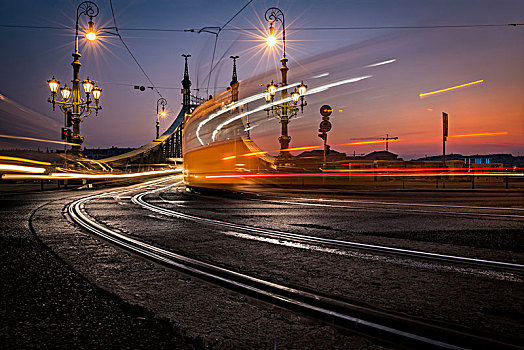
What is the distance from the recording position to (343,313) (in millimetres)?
2846

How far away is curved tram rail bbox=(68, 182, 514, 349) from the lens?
7.79 ft

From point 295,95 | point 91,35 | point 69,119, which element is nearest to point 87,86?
point 69,119

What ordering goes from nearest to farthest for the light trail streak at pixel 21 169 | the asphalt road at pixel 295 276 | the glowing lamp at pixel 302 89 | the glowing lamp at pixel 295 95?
the asphalt road at pixel 295 276 → the light trail streak at pixel 21 169 → the glowing lamp at pixel 302 89 → the glowing lamp at pixel 295 95

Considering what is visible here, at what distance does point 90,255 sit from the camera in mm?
4918

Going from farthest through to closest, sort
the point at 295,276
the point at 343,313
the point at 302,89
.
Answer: the point at 302,89, the point at 295,276, the point at 343,313

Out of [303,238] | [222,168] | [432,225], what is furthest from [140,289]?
[222,168]

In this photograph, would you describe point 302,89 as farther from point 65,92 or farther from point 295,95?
point 65,92

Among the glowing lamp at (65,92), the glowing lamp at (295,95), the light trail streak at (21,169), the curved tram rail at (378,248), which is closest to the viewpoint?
the curved tram rail at (378,248)

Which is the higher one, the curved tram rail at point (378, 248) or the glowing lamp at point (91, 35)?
the glowing lamp at point (91, 35)

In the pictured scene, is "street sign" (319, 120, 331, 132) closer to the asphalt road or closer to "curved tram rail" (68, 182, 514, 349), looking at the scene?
the asphalt road

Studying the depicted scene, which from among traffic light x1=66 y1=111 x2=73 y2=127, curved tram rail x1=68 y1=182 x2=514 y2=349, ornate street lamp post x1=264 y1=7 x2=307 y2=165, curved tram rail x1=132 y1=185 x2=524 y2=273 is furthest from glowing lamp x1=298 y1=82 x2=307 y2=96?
curved tram rail x1=68 y1=182 x2=514 y2=349

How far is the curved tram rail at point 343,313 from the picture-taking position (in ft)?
7.79

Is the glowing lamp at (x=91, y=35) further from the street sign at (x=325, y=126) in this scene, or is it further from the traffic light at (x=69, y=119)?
the street sign at (x=325, y=126)

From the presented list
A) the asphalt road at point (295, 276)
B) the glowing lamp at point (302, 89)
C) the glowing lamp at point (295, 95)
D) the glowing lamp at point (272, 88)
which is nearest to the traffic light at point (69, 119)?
the glowing lamp at point (272, 88)
